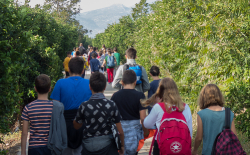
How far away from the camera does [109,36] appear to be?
30.5m

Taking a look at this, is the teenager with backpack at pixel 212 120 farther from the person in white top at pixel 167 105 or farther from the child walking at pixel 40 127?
the child walking at pixel 40 127

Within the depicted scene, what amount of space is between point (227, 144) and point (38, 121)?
7.23ft

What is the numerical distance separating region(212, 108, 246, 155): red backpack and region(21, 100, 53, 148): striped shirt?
2.01m

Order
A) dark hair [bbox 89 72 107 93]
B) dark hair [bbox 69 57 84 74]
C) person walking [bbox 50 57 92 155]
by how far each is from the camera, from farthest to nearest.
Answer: dark hair [bbox 69 57 84 74]
person walking [bbox 50 57 92 155]
dark hair [bbox 89 72 107 93]

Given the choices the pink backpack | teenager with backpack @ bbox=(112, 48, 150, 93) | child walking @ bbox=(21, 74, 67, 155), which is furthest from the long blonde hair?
teenager with backpack @ bbox=(112, 48, 150, 93)

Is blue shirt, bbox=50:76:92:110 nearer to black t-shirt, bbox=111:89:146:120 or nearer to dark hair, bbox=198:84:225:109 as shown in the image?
black t-shirt, bbox=111:89:146:120

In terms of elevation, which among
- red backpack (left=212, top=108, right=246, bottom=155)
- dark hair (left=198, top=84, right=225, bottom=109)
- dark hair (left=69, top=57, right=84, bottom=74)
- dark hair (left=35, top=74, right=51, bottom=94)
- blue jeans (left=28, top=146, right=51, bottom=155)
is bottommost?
blue jeans (left=28, top=146, right=51, bottom=155)

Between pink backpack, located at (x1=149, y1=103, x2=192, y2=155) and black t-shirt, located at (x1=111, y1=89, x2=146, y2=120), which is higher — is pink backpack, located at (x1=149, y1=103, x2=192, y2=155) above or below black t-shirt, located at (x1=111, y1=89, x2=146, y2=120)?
below

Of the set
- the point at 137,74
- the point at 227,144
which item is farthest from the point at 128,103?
the point at 137,74

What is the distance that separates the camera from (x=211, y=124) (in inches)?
134

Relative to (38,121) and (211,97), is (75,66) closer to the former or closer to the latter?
(38,121)

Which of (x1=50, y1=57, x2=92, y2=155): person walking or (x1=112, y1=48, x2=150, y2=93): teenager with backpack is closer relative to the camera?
(x1=50, y1=57, x2=92, y2=155): person walking

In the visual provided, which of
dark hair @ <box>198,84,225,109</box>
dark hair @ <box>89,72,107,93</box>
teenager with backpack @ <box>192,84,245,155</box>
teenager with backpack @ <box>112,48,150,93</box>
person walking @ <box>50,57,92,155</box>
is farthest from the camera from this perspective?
teenager with backpack @ <box>112,48,150,93</box>

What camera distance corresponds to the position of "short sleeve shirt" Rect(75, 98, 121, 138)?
3.42m
